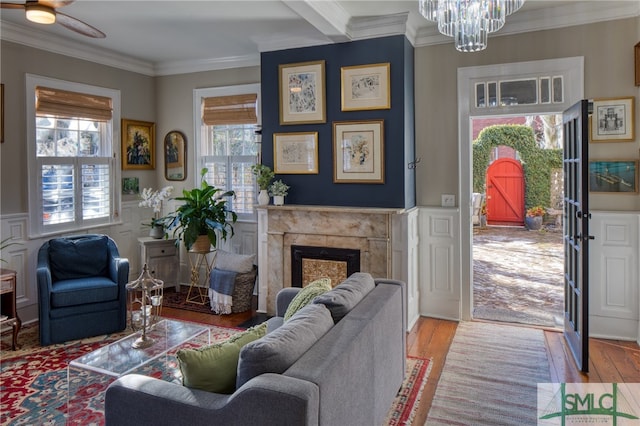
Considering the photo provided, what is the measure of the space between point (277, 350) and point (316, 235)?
2.78m

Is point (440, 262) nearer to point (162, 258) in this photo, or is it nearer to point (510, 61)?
point (510, 61)

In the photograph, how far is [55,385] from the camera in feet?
10.5

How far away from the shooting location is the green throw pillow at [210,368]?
1846 mm

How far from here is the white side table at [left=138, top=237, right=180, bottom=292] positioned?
17.9 feet

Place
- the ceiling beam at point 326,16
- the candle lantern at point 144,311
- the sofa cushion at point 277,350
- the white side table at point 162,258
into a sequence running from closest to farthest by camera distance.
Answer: the sofa cushion at point 277,350 → the candle lantern at point 144,311 → the ceiling beam at point 326,16 → the white side table at point 162,258

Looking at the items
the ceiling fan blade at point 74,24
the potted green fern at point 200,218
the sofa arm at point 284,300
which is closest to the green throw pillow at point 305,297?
the sofa arm at point 284,300

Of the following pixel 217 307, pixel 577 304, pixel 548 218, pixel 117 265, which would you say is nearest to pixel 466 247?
pixel 577 304

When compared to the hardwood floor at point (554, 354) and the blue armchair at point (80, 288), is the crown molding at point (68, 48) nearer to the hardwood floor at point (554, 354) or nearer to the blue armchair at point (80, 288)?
the blue armchair at point (80, 288)

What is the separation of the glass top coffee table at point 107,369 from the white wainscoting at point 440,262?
2544 mm

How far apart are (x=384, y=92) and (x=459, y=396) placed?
2.67 metres

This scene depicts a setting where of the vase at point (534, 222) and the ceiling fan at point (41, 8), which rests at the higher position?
the ceiling fan at point (41, 8)

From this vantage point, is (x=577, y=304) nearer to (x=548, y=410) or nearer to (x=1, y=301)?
(x=548, y=410)

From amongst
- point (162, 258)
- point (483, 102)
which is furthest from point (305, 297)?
point (162, 258)

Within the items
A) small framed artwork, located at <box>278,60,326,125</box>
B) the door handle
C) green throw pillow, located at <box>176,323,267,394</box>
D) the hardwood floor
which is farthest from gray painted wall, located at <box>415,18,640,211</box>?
green throw pillow, located at <box>176,323,267,394</box>
